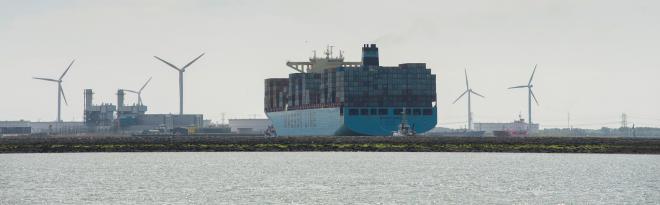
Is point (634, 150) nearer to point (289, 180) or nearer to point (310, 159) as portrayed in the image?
point (310, 159)

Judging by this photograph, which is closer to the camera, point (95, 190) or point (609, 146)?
point (95, 190)

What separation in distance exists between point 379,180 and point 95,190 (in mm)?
20230

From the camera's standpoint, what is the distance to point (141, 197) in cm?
6644

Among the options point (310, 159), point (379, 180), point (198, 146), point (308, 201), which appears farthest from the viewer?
→ point (198, 146)

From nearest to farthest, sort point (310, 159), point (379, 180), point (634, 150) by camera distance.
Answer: point (379, 180) < point (310, 159) < point (634, 150)

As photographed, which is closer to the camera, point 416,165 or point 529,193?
point 529,193

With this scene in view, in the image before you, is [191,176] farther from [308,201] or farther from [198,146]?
[198,146]

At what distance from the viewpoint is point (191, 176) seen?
87000 millimetres

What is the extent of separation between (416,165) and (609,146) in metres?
47.9

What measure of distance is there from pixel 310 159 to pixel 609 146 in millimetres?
45040

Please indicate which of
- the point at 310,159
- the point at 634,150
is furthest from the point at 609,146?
the point at 310,159

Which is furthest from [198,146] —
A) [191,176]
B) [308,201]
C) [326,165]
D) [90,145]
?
[308,201]

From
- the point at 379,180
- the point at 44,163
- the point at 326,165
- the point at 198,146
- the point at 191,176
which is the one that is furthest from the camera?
the point at 198,146

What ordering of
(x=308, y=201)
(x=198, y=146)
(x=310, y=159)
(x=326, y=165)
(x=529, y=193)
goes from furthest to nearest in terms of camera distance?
1. (x=198, y=146)
2. (x=310, y=159)
3. (x=326, y=165)
4. (x=529, y=193)
5. (x=308, y=201)
